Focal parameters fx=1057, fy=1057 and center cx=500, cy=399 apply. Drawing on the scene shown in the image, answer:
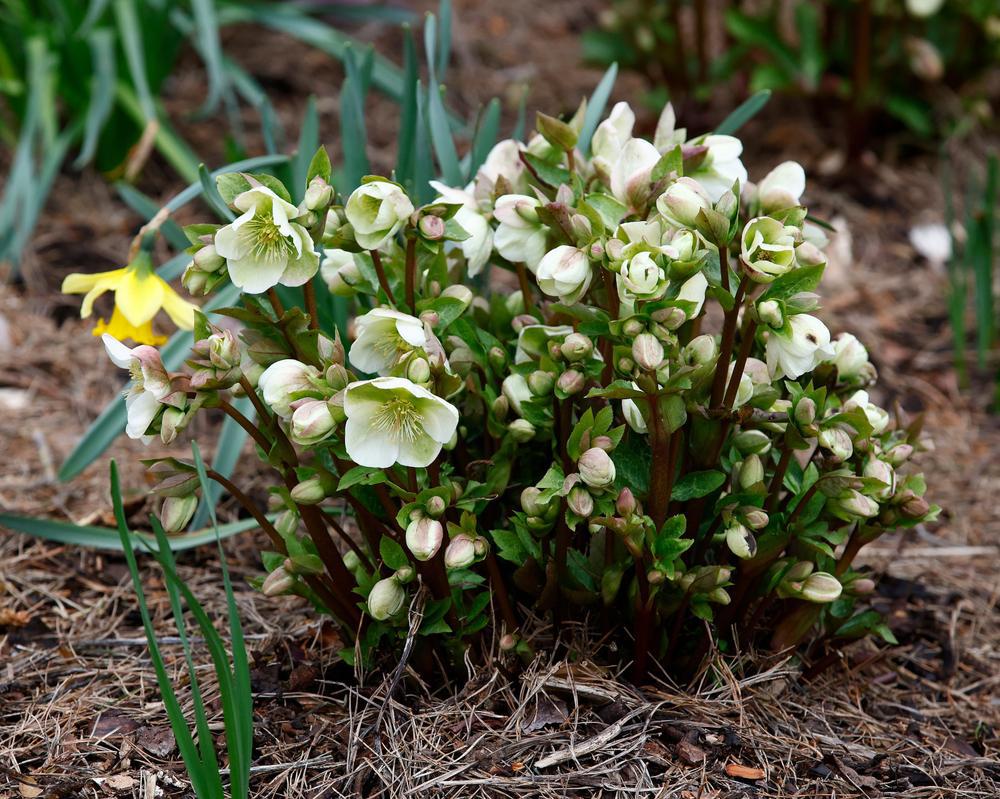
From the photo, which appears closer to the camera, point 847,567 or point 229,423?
point 847,567

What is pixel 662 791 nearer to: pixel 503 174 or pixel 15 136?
pixel 503 174

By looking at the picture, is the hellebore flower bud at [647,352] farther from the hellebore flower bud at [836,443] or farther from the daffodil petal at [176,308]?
the daffodil petal at [176,308]

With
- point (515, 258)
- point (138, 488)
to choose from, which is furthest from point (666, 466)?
point (138, 488)

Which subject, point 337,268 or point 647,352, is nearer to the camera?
point 647,352

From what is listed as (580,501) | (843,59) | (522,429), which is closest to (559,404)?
(522,429)

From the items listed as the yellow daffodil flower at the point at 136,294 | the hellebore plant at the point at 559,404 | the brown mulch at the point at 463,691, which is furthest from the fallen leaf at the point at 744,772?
the yellow daffodil flower at the point at 136,294

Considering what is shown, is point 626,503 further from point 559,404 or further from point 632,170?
point 632,170
